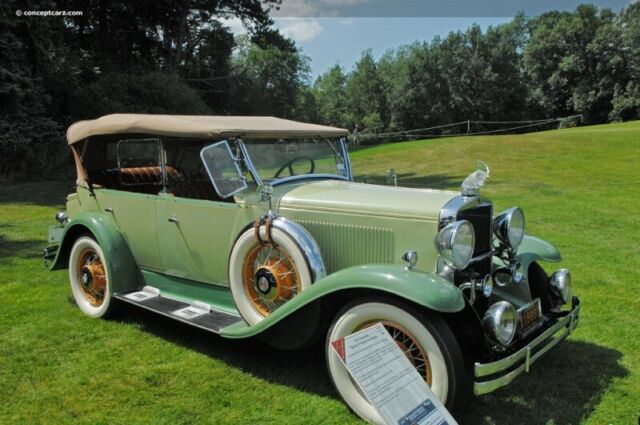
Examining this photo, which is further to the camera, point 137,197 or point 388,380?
point 137,197

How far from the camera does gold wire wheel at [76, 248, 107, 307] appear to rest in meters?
4.85

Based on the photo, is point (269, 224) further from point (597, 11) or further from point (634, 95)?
point (597, 11)

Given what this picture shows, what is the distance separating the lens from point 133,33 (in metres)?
23.3

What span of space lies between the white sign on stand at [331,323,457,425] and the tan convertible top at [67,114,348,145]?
83.6 inches

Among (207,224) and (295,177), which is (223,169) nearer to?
(207,224)

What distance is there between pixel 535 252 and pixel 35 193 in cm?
1265

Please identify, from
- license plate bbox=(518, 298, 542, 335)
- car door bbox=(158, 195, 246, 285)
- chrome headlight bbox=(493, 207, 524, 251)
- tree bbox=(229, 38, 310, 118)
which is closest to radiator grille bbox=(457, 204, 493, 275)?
chrome headlight bbox=(493, 207, 524, 251)

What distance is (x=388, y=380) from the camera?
2.42 m

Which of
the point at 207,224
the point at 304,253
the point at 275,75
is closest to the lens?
the point at 304,253

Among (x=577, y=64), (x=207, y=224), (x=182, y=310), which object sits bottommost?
(x=182, y=310)

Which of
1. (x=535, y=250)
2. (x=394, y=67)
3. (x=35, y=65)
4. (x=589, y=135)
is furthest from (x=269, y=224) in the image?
(x=394, y=67)

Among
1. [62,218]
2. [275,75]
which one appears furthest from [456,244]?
[275,75]

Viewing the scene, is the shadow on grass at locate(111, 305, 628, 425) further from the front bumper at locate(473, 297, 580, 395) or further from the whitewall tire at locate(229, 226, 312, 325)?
the whitewall tire at locate(229, 226, 312, 325)

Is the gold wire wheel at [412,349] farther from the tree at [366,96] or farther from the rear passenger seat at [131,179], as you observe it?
the tree at [366,96]
